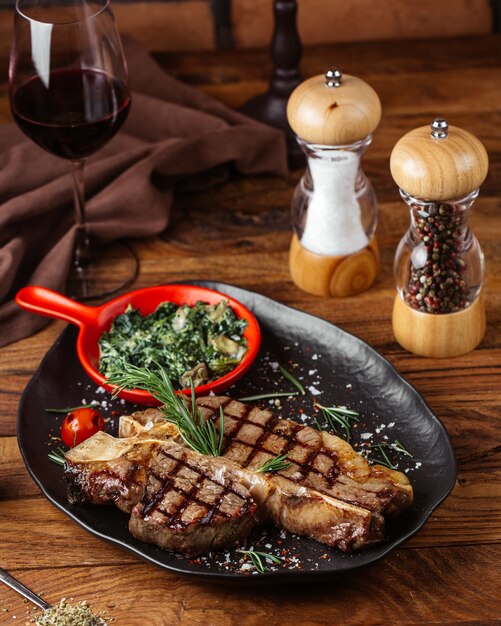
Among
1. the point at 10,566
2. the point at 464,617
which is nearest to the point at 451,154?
the point at 464,617

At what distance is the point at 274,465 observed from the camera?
152cm

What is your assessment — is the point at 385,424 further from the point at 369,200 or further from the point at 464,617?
the point at 369,200

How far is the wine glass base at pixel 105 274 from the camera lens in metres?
2.16

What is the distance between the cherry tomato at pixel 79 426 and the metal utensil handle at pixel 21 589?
27 centimetres

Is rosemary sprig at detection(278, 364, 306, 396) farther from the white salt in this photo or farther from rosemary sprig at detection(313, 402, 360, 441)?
the white salt

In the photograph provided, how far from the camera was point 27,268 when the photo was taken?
2209 millimetres

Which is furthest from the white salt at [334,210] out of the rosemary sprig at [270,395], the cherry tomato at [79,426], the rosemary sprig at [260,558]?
the rosemary sprig at [260,558]

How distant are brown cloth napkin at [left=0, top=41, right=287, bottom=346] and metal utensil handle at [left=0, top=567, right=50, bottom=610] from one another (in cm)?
66

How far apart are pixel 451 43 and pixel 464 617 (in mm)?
2129

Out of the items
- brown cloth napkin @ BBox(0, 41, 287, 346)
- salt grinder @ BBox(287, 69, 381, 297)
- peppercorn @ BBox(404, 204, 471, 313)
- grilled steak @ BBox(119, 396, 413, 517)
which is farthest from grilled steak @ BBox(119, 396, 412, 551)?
brown cloth napkin @ BBox(0, 41, 287, 346)

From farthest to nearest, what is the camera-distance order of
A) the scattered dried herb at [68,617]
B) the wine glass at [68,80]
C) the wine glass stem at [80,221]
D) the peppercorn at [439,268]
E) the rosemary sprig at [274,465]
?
the wine glass stem at [80,221] < the wine glass at [68,80] < the peppercorn at [439,268] < the rosemary sprig at [274,465] < the scattered dried herb at [68,617]

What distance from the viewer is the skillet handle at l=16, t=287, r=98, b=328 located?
1.93 metres

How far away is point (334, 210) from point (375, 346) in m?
0.29

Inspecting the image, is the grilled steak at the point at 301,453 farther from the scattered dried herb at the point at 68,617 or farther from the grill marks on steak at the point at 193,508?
the scattered dried herb at the point at 68,617
